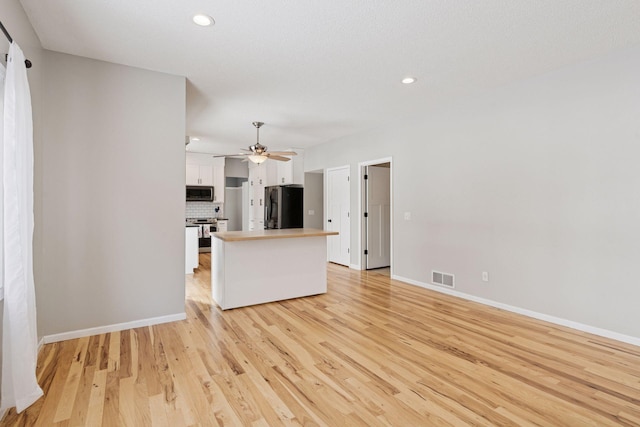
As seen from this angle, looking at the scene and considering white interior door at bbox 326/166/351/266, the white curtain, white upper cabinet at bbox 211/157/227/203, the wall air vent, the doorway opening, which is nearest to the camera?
the white curtain

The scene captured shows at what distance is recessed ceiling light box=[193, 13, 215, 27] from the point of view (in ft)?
7.59

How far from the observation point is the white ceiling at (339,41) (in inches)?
88.0

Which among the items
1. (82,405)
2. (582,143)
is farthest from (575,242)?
(82,405)

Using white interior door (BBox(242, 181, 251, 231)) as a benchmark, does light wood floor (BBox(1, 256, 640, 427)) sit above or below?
below

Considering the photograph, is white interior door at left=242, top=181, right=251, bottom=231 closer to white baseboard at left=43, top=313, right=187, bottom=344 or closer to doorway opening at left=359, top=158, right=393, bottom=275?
doorway opening at left=359, top=158, right=393, bottom=275

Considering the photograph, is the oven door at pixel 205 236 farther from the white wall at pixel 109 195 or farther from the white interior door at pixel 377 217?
the white wall at pixel 109 195

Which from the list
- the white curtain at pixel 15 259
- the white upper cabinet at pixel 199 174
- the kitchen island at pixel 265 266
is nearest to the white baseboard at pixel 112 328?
the kitchen island at pixel 265 266

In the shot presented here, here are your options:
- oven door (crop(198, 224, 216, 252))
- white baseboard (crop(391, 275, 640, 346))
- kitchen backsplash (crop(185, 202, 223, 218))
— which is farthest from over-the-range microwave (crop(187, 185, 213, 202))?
white baseboard (crop(391, 275, 640, 346))

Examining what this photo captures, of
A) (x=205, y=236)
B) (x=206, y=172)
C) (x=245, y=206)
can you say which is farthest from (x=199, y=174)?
(x=245, y=206)

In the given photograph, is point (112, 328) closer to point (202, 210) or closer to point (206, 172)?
point (206, 172)

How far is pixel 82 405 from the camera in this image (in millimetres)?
1935

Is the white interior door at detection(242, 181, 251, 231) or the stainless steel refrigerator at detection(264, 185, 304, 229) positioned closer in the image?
the stainless steel refrigerator at detection(264, 185, 304, 229)

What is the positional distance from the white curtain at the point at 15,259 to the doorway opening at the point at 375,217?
4.59 m

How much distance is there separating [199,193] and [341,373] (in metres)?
6.38
